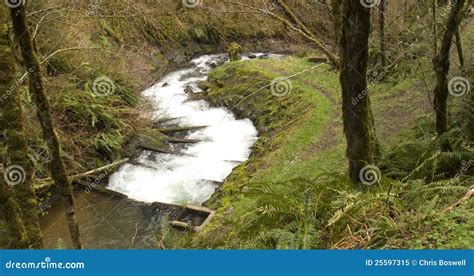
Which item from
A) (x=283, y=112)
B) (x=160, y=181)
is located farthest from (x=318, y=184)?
(x=283, y=112)

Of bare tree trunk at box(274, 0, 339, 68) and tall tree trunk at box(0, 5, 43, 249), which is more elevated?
bare tree trunk at box(274, 0, 339, 68)

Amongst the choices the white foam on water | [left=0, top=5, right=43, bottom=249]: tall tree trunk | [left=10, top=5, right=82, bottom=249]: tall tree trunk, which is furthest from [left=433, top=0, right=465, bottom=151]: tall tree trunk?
the white foam on water

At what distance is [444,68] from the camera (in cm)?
762

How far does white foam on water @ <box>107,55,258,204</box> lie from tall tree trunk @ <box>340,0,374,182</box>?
21.1 ft

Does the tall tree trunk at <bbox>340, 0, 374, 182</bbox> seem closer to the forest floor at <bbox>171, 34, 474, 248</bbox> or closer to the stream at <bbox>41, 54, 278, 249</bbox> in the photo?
the forest floor at <bbox>171, 34, 474, 248</bbox>

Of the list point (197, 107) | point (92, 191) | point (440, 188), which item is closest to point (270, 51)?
point (197, 107)

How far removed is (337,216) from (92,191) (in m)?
9.52

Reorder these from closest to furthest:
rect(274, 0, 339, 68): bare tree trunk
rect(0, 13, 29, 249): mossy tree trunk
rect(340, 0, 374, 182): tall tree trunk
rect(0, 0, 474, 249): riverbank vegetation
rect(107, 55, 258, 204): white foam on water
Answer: rect(0, 13, 29, 249): mossy tree trunk
rect(0, 0, 474, 249): riverbank vegetation
rect(340, 0, 374, 182): tall tree trunk
rect(274, 0, 339, 68): bare tree trunk
rect(107, 55, 258, 204): white foam on water

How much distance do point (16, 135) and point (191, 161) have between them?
937cm

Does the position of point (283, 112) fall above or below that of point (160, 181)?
above

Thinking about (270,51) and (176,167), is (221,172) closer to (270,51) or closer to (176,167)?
(176,167)

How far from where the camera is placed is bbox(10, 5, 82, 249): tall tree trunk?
223 inches

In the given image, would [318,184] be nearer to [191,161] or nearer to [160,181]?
[160,181]

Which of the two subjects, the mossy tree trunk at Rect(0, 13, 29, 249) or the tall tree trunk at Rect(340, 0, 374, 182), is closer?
the mossy tree trunk at Rect(0, 13, 29, 249)
